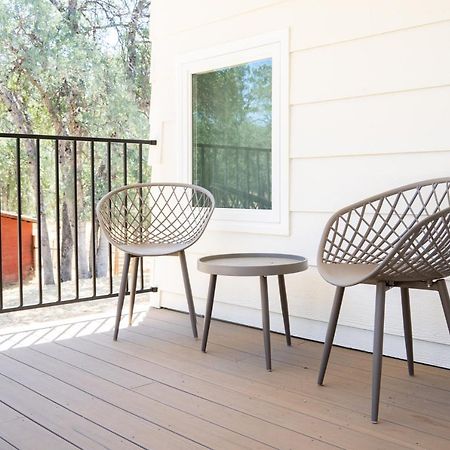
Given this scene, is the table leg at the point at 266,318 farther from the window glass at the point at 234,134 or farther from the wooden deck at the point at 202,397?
the window glass at the point at 234,134

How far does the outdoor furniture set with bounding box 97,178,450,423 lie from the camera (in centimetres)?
178

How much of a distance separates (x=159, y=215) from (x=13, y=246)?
5.20 meters

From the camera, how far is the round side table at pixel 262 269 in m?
2.27

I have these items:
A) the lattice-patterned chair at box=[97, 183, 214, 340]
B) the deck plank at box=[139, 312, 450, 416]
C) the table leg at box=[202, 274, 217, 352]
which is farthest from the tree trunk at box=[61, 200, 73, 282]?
the table leg at box=[202, 274, 217, 352]

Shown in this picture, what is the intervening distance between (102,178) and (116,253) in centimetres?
105

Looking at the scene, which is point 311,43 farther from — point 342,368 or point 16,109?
point 16,109

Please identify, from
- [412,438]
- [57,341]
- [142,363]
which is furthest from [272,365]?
[57,341]

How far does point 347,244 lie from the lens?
97.7 inches

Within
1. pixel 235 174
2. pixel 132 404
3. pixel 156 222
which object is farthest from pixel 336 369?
pixel 156 222

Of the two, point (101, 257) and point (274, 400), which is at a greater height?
point (274, 400)

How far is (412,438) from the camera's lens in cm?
165

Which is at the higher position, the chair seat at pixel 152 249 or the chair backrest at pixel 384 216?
the chair backrest at pixel 384 216

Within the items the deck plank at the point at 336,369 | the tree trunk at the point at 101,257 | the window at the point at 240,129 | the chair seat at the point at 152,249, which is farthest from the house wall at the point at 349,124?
the tree trunk at the point at 101,257

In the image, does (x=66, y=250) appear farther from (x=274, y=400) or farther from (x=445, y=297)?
(x=445, y=297)
